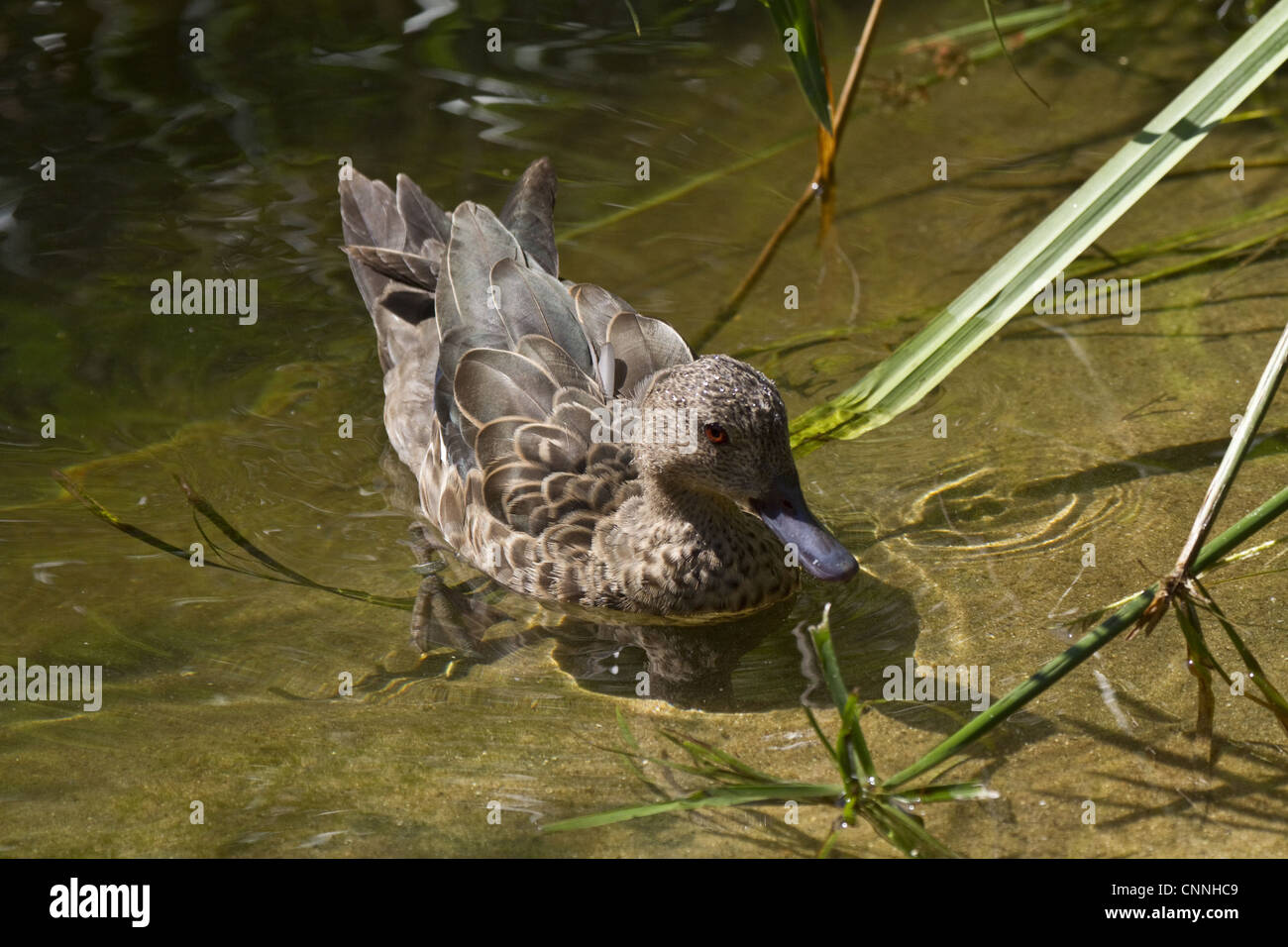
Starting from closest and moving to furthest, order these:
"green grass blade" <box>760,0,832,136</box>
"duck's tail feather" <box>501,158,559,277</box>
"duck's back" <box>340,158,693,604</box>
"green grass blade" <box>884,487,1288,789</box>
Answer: "green grass blade" <box>884,487,1288,789</box>
"duck's back" <box>340,158,693,604</box>
"green grass blade" <box>760,0,832,136</box>
"duck's tail feather" <box>501,158,559,277</box>

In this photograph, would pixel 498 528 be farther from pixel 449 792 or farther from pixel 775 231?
pixel 775 231

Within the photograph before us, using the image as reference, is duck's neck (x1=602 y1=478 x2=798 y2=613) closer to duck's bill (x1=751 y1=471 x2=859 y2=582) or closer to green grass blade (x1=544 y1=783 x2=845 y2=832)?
duck's bill (x1=751 y1=471 x2=859 y2=582)

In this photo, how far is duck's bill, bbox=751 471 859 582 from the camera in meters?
4.54

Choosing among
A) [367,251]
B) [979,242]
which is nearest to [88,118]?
[367,251]

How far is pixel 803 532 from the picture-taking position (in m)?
4.68

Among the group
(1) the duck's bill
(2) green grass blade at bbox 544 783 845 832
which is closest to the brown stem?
(1) the duck's bill

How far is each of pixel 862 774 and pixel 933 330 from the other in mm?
1505

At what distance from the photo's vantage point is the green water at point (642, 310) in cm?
407

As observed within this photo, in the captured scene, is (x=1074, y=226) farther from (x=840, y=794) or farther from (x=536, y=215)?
(x=536, y=215)
